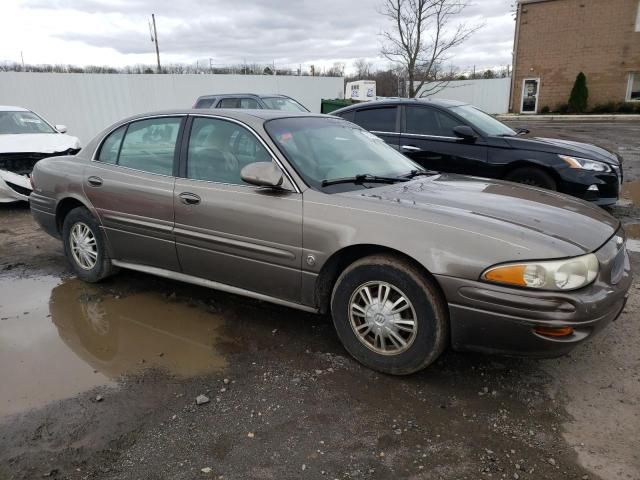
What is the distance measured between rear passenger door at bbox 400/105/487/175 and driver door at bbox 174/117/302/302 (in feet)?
12.4

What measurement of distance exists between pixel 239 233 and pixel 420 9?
16.4 metres

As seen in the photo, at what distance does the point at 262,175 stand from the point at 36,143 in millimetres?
6514

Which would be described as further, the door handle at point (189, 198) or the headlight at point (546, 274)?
the door handle at point (189, 198)

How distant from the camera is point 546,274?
102 inches

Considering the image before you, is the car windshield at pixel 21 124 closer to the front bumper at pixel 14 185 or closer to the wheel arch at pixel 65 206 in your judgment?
the front bumper at pixel 14 185

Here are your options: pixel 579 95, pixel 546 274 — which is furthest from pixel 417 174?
pixel 579 95

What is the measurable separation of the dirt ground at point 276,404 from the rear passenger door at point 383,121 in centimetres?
395

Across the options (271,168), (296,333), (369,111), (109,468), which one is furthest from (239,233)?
(369,111)

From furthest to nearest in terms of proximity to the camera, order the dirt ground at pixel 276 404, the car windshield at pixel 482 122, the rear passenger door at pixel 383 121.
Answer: the rear passenger door at pixel 383 121 → the car windshield at pixel 482 122 → the dirt ground at pixel 276 404

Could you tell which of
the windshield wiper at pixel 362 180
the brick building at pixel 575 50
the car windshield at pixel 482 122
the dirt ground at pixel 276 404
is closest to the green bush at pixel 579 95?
the brick building at pixel 575 50

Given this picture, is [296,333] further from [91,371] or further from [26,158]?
[26,158]

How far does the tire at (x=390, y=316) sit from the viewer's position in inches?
112

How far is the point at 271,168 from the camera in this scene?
329cm

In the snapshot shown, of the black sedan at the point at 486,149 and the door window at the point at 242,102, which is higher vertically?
the door window at the point at 242,102
